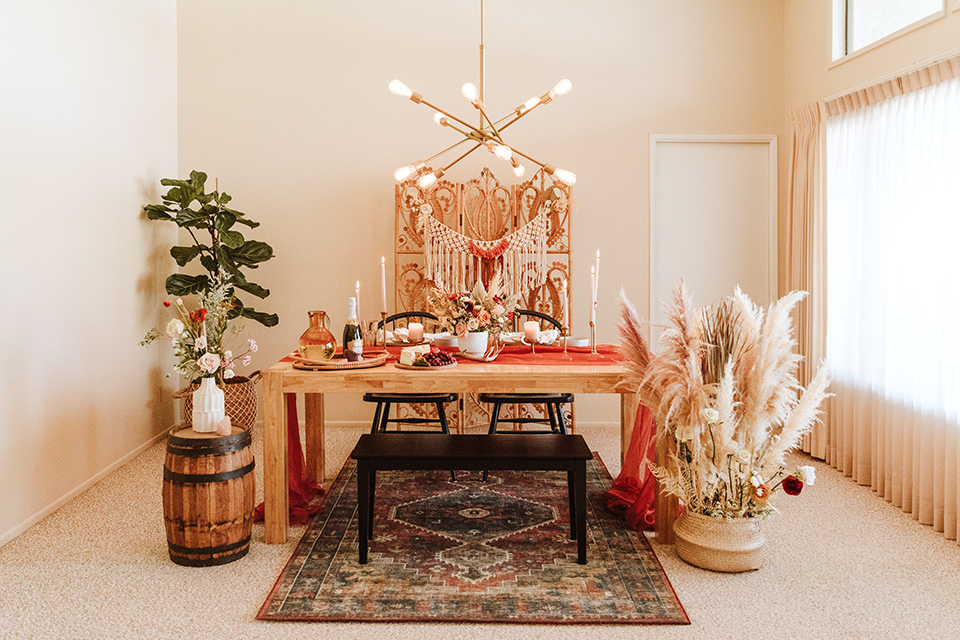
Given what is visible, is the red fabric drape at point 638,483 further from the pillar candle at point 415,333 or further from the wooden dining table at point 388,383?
the pillar candle at point 415,333

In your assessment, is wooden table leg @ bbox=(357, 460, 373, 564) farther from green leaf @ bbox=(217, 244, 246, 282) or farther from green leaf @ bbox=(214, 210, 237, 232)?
green leaf @ bbox=(214, 210, 237, 232)

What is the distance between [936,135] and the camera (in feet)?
9.99

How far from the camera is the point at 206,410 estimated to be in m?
2.62

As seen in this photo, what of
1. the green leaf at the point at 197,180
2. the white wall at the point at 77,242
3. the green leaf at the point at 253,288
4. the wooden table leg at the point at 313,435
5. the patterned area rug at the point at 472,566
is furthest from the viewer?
the green leaf at the point at 253,288

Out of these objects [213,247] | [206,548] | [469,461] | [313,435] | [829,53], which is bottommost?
[206,548]

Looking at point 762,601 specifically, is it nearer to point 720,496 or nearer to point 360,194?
point 720,496

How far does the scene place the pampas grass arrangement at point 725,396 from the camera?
243cm

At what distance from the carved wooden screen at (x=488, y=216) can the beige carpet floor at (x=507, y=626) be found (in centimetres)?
203

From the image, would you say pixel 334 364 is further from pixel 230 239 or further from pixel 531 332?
pixel 230 239

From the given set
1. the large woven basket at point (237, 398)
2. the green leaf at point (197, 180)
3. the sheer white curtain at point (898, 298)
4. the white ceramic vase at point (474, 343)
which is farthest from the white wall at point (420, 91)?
the white ceramic vase at point (474, 343)

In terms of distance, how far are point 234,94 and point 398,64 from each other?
3.88 feet

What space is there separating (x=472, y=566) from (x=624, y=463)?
111 cm

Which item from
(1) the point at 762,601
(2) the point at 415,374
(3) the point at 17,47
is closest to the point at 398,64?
(3) the point at 17,47

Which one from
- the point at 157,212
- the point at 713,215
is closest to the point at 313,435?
the point at 157,212
